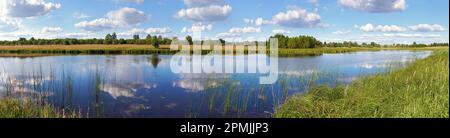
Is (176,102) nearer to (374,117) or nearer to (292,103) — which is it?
(292,103)

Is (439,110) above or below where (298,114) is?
above

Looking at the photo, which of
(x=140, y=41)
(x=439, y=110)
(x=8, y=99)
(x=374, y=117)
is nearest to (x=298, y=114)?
(x=374, y=117)

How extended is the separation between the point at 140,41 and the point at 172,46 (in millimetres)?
6693

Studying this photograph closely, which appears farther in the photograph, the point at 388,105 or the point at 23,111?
the point at 23,111

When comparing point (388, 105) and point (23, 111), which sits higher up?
point (388, 105)

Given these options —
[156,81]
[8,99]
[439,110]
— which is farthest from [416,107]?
[156,81]

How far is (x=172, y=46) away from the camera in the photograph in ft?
173

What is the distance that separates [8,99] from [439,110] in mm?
9571

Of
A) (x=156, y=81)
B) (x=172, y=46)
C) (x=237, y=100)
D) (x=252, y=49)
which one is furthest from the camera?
(x=172, y=46)

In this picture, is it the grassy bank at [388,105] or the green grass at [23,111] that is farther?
the green grass at [23,111]

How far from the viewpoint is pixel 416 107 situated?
5855 mm

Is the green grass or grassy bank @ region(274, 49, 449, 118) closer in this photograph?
grassy bank @ region(274, 49, 449, 118)

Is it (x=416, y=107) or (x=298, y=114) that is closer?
(x=416, y=107)
